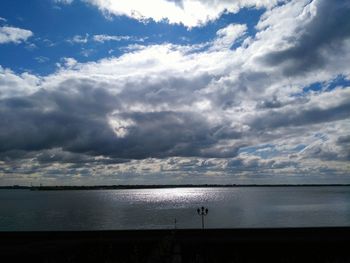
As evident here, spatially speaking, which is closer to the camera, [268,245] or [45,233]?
[268,245]

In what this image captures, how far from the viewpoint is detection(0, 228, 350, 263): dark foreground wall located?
25.0 meters

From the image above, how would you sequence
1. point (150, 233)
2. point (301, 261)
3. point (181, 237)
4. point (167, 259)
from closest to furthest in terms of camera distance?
point (167, 259) < point (301, 261) < point (181, 237) < point (150, 233)

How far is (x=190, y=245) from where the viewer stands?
2895 cm

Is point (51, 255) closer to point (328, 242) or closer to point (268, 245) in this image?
point (268, 245)

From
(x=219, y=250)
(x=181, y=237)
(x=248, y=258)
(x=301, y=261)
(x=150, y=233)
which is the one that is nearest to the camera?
(x=301, y=261)

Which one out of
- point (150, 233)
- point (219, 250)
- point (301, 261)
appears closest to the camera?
point (301, 261)

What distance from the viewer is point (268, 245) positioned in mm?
28922

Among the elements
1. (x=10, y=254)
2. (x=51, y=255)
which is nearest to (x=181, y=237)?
(x=51, y=255)

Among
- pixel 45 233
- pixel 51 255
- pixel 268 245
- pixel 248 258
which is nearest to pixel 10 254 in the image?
pixel 51 255

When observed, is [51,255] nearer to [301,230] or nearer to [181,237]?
[181,237]

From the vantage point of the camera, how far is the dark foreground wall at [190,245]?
25.0 m

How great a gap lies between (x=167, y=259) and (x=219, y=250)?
10.4 m

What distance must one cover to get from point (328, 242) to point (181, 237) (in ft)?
38.6

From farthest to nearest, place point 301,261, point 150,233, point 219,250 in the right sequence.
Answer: point 150,233 < point 219,250 < point 301,261
